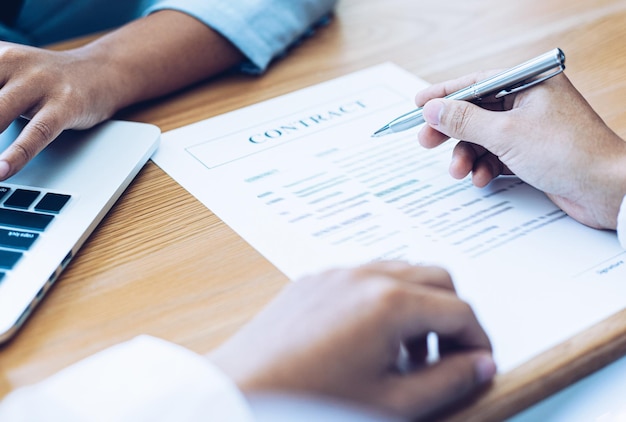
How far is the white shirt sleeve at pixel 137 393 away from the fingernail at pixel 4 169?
233 mm

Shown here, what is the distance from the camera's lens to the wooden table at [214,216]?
1.50 feet

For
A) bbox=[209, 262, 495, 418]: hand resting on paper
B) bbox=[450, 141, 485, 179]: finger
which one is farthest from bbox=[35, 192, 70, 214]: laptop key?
bbox=[450, 141, 485, 179]: finger

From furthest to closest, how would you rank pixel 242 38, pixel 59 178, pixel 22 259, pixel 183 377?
pixel 242 38 < pixel 59 178 < pixel 22 259 < pixel 183 377

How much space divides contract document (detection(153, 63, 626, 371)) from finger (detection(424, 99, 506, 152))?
45 mm

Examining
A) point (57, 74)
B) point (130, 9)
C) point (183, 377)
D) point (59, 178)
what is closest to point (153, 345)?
point (183, 377)

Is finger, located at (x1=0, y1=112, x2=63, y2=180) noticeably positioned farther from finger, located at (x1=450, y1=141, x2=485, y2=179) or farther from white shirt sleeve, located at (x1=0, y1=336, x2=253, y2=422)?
finger, located at (x1=450, y1=141, x2=485, y2=179)

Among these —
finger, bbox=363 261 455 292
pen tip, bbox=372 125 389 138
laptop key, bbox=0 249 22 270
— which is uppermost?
finger, bbox=363 261 455 292

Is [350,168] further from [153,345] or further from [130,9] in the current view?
[130,9]

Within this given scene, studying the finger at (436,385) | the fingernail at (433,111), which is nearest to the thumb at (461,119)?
the fingernail at (433,111)

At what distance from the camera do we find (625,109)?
0.66 meters

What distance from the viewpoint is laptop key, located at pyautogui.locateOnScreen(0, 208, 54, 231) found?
1.71ft

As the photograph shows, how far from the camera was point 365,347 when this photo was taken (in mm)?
378

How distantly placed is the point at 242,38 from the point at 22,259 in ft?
1.31

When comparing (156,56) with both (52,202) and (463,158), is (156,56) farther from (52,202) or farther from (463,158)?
(463,158)
